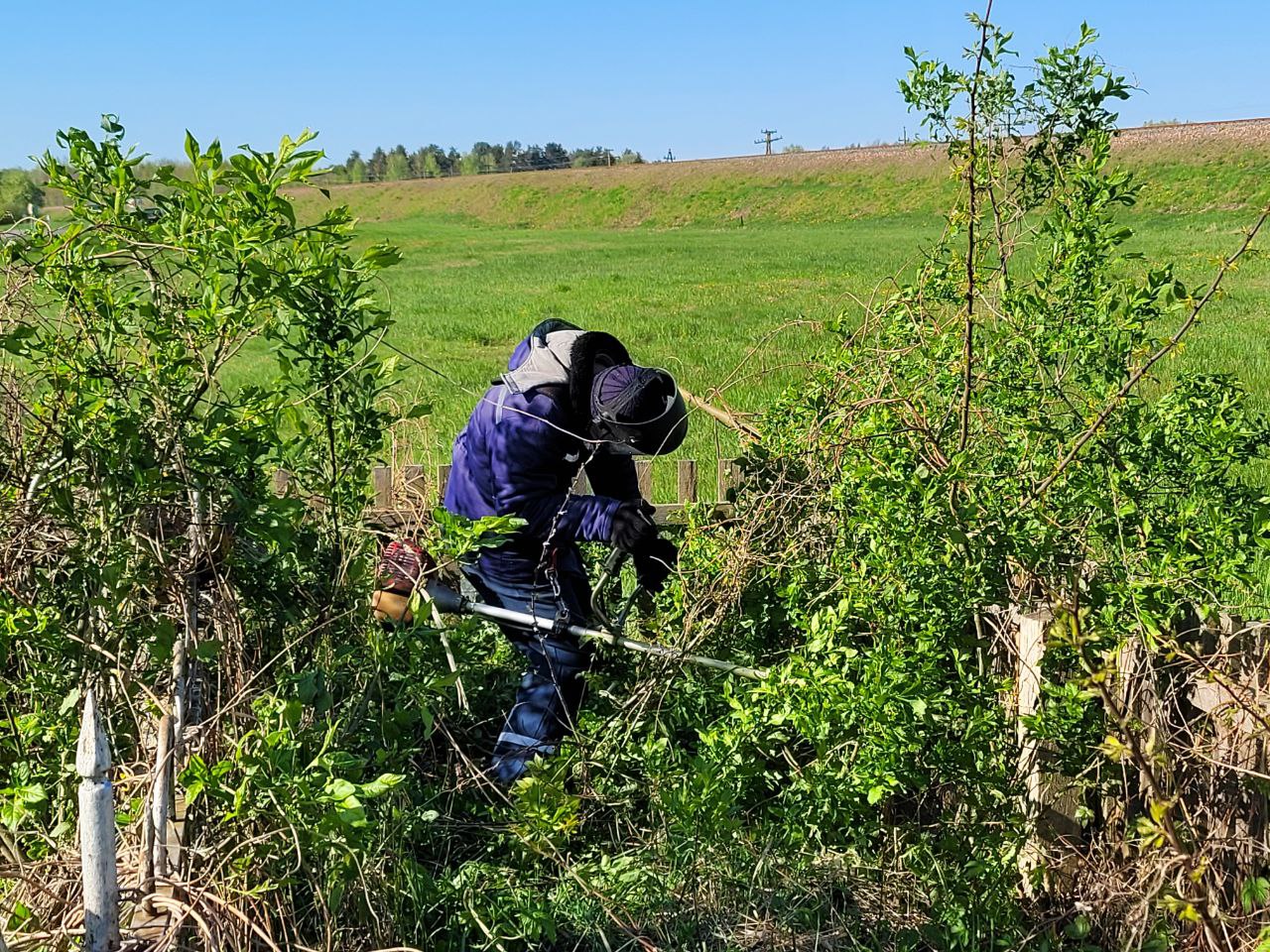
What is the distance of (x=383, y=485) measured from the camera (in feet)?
16.5

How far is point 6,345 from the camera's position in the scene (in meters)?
2.27

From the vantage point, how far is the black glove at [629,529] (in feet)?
11.3

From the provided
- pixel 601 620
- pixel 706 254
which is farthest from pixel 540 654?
pixel 706 254

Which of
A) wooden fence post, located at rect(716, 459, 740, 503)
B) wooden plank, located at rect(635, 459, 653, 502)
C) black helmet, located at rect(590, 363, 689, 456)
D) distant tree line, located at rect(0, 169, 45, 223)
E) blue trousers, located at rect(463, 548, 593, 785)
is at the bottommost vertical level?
blue trousers, located at rect(463, 548, 593, 785)

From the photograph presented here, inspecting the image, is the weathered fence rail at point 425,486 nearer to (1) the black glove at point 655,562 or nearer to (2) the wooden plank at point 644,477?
(2) the wooden plank at point 644,477

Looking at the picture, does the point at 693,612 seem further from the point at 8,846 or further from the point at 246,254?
the point at 8,846

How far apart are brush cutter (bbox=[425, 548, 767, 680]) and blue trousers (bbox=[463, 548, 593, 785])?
0.15 feet

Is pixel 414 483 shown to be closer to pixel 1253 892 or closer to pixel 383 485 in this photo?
pixel 383 485

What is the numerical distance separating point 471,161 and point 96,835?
83209 mm

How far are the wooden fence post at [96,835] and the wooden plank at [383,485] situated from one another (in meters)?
2.94

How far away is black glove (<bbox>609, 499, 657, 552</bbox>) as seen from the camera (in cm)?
345

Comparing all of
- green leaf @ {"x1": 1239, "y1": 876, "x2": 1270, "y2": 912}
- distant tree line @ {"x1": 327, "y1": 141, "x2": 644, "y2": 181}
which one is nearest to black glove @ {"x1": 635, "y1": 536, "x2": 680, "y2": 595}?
green leaf @ {"x1": 1239, "y1": 876, "x2": 1270, "y2": 912}

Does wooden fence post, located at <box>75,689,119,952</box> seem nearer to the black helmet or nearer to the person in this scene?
the person

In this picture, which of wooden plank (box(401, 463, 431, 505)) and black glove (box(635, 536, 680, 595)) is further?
wooden plank (box(401, 463, 431, 505))
